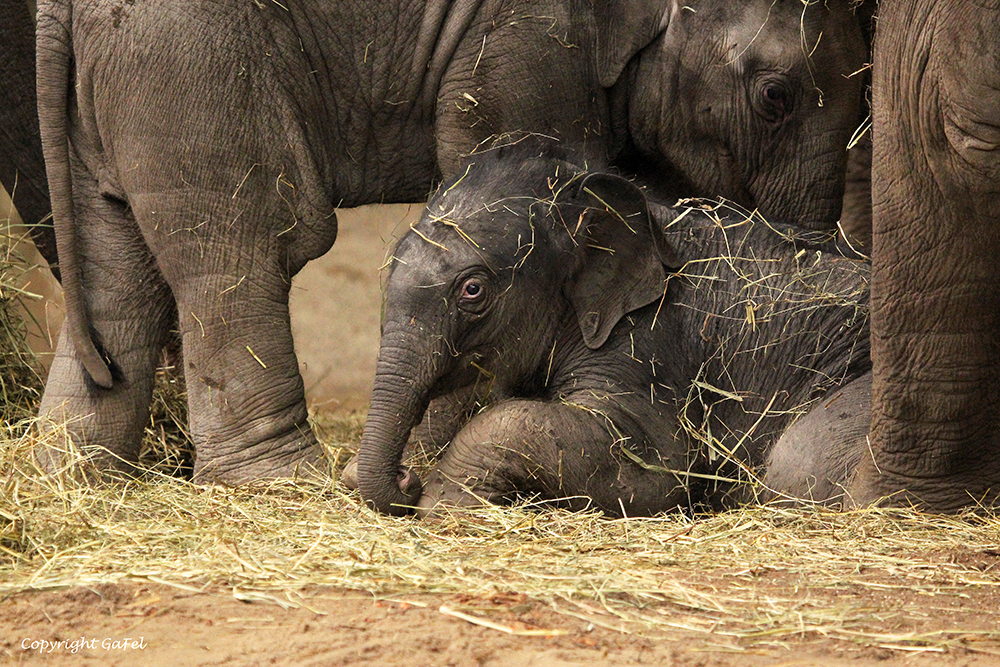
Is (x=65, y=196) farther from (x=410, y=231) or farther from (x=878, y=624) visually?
(x=878, y=624)

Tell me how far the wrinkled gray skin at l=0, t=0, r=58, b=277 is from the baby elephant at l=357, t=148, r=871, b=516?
2.33m

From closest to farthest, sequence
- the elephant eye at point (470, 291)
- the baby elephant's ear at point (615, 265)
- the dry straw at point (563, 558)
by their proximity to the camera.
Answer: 1. the dry straw at point (563, 558)
2. the elephant eye at point (470, 291)
3. the baby elephant's ear at point (615, 265)

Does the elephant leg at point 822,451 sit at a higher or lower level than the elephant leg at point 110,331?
higher

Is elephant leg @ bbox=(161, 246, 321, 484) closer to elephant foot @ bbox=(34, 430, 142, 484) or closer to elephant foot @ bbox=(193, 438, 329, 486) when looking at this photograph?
elephant foot @ bbox=(193, 438, 329, 486)

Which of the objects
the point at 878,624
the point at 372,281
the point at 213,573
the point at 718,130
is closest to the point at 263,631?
the point at 213,573

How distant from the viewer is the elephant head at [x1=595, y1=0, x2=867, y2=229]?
5414mm

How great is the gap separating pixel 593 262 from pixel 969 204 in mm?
1494

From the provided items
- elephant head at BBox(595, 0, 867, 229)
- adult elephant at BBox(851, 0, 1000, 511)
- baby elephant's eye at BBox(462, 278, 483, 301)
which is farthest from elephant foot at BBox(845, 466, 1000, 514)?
elephant head at BBox(595, 0, 867, 229)

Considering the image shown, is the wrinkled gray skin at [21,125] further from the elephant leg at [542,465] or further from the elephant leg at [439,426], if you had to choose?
the elephant leg at [542,465]

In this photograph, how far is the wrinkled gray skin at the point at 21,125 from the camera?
609 centimetres

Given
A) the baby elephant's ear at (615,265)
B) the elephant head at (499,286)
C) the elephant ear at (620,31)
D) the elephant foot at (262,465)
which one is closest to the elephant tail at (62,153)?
the elephant foot at (262,465)

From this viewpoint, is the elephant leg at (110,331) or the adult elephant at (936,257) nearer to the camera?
the adult elephant at (936,257)

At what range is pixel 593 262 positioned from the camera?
4.86 meters

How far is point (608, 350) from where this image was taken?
4805 mm
